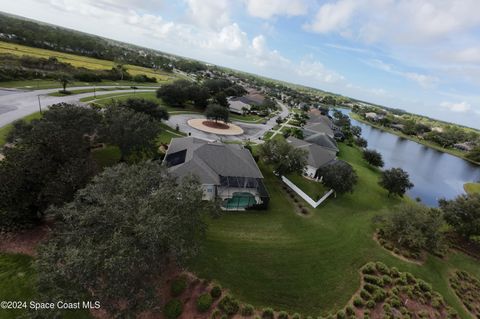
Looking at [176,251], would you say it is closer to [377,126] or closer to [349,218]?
[349,218]

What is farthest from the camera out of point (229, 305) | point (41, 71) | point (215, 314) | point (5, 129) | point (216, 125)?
point (41, 71)

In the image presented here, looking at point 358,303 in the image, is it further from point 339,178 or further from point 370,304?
point 339,178

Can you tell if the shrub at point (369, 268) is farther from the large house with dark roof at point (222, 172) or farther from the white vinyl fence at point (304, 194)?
the large house with dark roof at point (222, 172)

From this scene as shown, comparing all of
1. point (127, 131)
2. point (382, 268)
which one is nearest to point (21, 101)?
point (127, 131)

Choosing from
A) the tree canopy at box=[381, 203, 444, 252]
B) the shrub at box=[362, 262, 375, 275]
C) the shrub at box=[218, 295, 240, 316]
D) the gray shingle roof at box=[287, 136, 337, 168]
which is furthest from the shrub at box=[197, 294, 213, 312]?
the gray shingle roof at box=[287, 136, 337, 168]

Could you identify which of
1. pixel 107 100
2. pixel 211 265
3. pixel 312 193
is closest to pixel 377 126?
pixel 312 193

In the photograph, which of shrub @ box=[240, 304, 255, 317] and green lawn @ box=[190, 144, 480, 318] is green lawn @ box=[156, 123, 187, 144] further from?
shrub @ box=[240, 304, 255, 317]

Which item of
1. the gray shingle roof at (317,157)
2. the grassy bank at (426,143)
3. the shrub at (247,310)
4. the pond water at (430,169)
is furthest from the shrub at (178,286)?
the grassy bank at (426,143)
